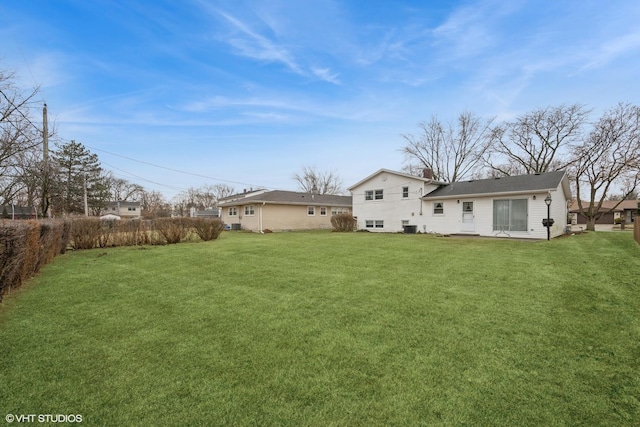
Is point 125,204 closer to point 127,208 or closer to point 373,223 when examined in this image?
point 127,208

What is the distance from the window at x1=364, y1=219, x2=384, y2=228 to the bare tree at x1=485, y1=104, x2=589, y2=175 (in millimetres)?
16599

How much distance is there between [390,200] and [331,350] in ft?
60.8

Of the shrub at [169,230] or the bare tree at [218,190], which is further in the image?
the bare tree at [218,190]

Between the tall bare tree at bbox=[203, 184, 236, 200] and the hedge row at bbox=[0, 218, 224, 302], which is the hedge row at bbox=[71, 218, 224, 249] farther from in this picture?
the tall bare tree at bbox=[203, 184, 236, 200]

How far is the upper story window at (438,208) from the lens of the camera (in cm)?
1852

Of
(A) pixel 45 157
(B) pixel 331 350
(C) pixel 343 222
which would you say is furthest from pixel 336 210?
(B) pixel 331 350

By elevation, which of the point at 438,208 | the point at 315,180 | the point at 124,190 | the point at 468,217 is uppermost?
the point at 315,180

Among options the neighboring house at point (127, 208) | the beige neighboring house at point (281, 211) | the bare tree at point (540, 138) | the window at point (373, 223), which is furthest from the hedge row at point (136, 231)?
the neighboring house at point (127, 208)

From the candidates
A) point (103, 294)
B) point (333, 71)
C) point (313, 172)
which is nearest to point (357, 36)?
point (333, 71)

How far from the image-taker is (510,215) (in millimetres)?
15656

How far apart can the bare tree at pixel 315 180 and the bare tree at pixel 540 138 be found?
77.3 feet

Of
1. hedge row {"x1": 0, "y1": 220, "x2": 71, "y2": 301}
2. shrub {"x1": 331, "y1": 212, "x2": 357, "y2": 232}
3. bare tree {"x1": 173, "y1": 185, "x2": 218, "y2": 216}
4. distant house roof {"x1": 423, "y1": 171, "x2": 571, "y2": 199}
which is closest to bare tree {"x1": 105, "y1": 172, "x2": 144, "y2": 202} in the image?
bare tree {"x1": 173, "y1": 185, "x2": 218, "y2": 216}

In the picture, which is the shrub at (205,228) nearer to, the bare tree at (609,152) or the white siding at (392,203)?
the white siding at (392,203)

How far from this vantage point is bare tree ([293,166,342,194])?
4738 cm
